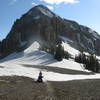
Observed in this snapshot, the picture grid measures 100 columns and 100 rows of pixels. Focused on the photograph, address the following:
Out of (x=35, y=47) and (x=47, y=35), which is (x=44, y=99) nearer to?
(x=35, y=47)

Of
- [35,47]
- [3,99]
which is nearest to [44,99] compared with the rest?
[3,99]

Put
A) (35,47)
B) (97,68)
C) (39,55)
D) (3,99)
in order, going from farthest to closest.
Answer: (35,47) → (39,55) → (97,68) → (3,99)

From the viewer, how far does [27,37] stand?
646 ft

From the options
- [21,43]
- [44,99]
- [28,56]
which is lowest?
[44,99]

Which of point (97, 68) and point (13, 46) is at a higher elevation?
point (13, 46)

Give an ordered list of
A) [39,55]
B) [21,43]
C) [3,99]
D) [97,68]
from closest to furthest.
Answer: [3,99]
[97,68]
[39,55]
[21,43]

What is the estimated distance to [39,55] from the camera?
148 m

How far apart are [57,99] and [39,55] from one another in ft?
420

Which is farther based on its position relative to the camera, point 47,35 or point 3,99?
point 47,35

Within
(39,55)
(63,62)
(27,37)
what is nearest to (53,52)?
(39,55)

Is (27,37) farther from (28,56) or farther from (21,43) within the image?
(28,56)

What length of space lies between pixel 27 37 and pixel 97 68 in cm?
8579

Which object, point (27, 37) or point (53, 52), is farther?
point (27, 37)

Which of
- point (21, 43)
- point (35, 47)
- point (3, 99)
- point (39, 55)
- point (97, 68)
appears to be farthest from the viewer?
point (21, 43)
